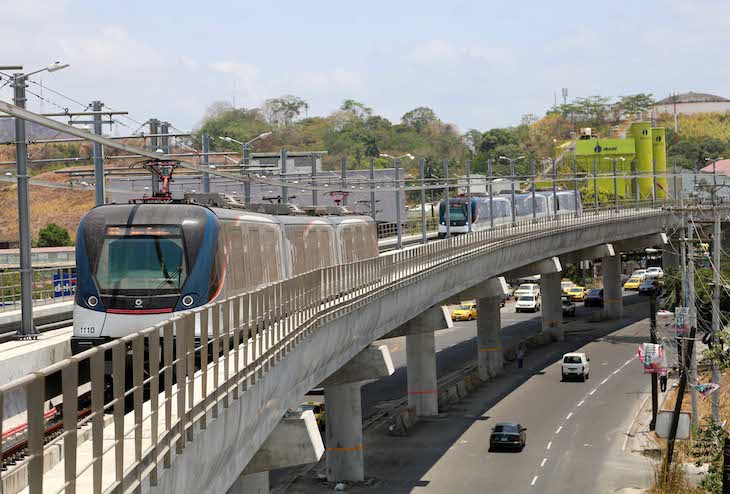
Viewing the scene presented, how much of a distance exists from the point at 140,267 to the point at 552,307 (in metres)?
59.9

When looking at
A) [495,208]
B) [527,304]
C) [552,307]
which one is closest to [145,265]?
[495,208]

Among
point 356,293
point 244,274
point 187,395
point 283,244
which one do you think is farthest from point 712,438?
point 187,395

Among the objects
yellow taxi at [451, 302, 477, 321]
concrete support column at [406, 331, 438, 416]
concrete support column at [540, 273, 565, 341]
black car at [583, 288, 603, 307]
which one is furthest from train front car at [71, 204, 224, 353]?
black car at [583, 288, 603, 307]

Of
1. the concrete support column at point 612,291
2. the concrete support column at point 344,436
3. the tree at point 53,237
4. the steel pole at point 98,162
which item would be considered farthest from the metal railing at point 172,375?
the tree at point 53,237

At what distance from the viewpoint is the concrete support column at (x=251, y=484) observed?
1012 inches

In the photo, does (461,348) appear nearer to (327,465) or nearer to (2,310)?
(327,465)

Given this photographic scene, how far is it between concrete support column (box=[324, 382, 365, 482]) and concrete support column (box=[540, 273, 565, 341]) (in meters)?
38.2

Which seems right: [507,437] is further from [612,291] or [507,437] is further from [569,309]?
[569,309]

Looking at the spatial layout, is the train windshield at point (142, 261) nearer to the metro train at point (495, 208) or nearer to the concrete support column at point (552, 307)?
the metro train at point (495, 208)

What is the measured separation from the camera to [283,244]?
28500mm

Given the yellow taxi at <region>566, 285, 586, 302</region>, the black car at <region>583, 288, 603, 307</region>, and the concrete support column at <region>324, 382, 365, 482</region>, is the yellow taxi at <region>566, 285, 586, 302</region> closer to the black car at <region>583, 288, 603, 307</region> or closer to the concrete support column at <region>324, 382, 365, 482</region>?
the black car at <region>583, 288, 603, 307</region>

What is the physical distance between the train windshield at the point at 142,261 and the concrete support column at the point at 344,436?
20.5 meters

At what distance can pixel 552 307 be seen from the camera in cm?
7869

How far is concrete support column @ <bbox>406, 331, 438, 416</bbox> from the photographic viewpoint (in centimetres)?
5353
